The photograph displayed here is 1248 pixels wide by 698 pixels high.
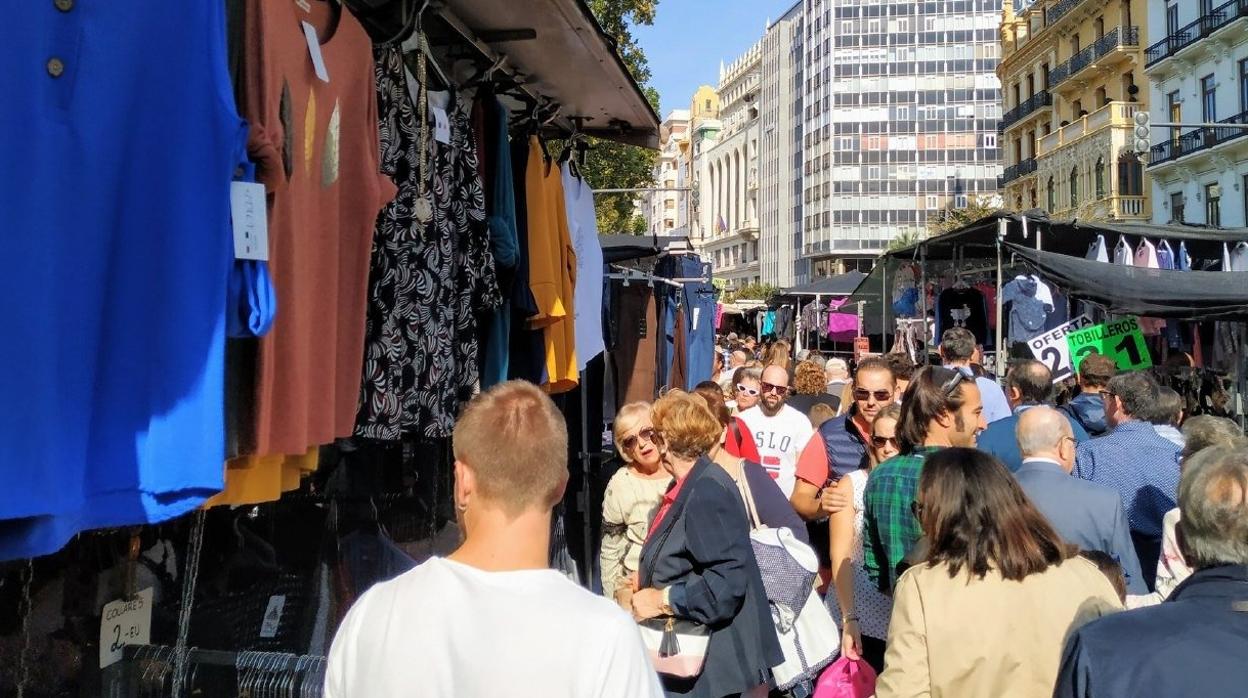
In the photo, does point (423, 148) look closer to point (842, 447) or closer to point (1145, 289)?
point (842, 447)

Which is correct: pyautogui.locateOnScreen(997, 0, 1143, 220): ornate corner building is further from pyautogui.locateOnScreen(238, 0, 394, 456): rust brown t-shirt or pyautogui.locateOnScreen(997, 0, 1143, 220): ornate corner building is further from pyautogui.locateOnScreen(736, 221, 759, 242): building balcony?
pyautogui.locateOnScreen(736, 221, 759, 242): building balcony

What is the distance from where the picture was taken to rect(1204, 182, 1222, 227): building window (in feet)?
106

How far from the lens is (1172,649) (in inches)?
86.5

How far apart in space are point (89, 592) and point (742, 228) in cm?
10651

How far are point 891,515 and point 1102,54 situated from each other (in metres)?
40.4

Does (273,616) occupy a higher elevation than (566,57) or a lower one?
lower

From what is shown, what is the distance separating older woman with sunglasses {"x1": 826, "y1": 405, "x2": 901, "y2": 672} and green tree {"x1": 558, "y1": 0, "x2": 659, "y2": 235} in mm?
10906

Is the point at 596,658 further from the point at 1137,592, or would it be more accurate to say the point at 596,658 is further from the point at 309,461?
the point at 1137,592

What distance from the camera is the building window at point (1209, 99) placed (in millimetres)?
32031

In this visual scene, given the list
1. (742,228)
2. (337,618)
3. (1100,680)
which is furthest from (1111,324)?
(742,228)

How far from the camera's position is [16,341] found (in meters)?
1.50

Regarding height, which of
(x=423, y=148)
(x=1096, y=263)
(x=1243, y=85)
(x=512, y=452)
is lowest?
(x=512, y=452)

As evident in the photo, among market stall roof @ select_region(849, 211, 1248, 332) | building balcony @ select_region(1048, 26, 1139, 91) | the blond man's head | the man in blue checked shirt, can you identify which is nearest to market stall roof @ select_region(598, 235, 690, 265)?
market stall roof @ select_region(849, 211, 1248, 332)

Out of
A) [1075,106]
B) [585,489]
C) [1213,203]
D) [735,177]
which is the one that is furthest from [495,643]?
[735,177]
